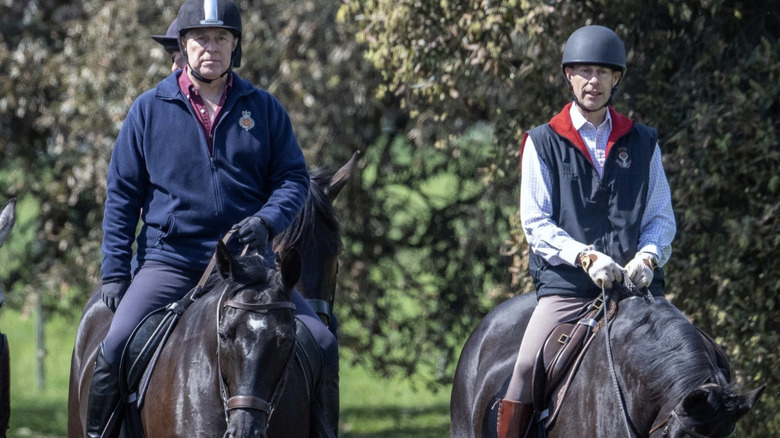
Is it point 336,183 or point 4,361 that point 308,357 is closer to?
point 4,361

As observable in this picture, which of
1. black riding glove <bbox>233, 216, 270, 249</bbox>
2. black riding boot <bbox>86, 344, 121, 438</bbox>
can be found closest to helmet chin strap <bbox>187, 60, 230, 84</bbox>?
black riding glove <bbox>233, 216, 270, 249</bbox>

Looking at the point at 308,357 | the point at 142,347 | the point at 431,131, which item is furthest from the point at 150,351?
the point at 431,131

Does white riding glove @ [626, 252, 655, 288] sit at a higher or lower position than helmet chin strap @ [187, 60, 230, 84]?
lower

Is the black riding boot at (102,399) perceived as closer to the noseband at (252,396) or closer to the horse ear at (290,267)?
the noseband at (252,396)

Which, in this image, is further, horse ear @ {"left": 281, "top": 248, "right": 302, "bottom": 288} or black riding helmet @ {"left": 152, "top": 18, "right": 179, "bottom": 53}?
black riding helmet @ {"left": 152, "top": 18, "right": 179, "bottom": 53}

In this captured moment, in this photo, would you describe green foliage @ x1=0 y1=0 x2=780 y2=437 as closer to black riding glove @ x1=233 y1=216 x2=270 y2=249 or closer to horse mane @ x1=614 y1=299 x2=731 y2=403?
horse mane @ x1=614 y1=299 x2=731 y2=403

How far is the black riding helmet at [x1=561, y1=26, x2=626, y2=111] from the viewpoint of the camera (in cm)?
502

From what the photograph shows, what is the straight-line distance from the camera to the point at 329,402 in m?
5.20

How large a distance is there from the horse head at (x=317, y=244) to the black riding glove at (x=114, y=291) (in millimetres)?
1299

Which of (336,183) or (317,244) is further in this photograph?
(336,183)

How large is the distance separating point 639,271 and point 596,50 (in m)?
1.00

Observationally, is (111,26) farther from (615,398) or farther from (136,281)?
(615,398)

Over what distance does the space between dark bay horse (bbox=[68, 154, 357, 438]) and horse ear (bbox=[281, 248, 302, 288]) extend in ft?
0.04

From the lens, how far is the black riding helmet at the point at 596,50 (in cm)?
502
